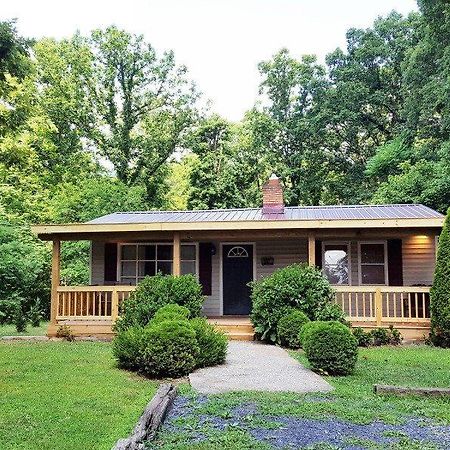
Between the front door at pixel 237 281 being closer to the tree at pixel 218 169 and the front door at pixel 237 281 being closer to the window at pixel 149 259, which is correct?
the window at pixel 149 259

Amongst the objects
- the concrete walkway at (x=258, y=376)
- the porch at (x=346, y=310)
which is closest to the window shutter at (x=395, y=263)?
the porch at (x=346, y=310)

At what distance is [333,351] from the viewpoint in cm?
739

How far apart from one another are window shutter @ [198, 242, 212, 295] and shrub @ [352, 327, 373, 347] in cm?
415

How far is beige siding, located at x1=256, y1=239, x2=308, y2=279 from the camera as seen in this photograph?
13156mm

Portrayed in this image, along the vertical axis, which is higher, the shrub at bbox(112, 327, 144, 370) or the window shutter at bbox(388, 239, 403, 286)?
the window shutter at bbox(388, 239, 403, 286)

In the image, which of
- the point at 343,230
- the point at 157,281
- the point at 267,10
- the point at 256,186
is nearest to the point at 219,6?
the point at 267,10

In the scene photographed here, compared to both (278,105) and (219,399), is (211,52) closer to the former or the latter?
(278,105)

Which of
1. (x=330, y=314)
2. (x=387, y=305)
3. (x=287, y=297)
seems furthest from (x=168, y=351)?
(x=387, y=305)

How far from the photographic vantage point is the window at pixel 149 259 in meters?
13.4

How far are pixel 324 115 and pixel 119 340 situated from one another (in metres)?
19.0

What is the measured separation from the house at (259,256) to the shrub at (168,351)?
12.2 feet

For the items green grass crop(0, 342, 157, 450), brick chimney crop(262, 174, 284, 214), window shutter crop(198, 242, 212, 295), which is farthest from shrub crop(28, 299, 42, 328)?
brick chimney crop(262, 174, 284, 214)

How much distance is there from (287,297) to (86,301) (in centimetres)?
488

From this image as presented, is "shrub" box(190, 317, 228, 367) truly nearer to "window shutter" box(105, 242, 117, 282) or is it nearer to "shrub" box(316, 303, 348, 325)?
"shrub" box(316, 303, 348, 325)
